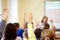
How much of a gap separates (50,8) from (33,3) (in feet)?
2.06

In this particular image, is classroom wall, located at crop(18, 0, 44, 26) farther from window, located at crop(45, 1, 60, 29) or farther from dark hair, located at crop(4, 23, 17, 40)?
dark hair, located at crop(4, 23, 17, 40)

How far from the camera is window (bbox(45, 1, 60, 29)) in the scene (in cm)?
588

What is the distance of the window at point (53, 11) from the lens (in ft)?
19.3

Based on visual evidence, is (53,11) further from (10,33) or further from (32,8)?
(10,33)

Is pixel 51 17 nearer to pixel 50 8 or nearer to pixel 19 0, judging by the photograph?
pixel 50 8

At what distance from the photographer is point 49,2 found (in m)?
5.87

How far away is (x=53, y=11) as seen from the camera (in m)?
5.94

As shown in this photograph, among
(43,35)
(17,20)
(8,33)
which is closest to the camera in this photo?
(43,35)

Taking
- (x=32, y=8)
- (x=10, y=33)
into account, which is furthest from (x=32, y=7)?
(x=10, y=33)

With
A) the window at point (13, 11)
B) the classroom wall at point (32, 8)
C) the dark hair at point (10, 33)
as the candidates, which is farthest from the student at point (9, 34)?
the classroom wall at point (32, 8)

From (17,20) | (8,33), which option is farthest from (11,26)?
(17,20)

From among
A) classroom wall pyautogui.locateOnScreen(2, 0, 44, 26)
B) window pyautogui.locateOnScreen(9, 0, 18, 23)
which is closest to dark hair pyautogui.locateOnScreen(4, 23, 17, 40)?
window pyautogui.locateOnScreen(9, 0, 18, 23)

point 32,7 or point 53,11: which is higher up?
point 32,7

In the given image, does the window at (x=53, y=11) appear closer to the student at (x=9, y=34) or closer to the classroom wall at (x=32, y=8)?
the classroom wall at (x=32, y=8)
